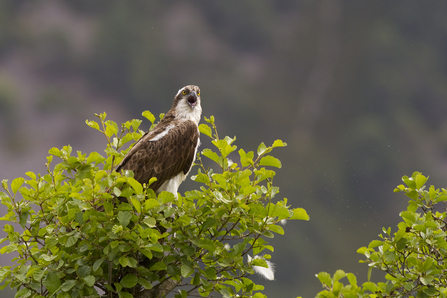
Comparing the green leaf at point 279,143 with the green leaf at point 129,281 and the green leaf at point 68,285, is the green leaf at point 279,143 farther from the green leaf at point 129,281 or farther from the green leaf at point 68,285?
the green leaf at point 68,285

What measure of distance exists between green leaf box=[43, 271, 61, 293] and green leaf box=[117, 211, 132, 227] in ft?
2.50

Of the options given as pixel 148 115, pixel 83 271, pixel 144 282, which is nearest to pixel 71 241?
pixel 83 271

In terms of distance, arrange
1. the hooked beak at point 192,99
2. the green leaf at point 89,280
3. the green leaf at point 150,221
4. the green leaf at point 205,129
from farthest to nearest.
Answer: the hooked beak at point 192,99 → the green leaf at point 205,129 → the green leaf at point 89,280 → the green leaf at point 150,221

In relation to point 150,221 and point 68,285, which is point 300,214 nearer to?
point 150,221

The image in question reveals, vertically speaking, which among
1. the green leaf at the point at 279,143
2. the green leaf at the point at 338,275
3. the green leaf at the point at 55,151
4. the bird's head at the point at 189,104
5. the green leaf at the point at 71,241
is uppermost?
the bird's head at the point at 189,104

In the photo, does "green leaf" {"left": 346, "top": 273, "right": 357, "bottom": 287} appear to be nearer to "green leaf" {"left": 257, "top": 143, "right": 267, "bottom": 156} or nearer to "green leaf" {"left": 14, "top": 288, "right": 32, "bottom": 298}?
"green leaf" {"left": 257, "top": 143, "right": 267, "bottom": 156}

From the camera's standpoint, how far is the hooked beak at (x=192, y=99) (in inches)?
187

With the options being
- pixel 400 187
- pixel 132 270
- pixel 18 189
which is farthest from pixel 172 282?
pixel 400 187

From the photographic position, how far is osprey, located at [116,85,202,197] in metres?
4.14

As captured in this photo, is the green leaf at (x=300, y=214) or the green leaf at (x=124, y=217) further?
the green leaf at (x=300, y=214)

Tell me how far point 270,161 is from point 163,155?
1499 millimetres

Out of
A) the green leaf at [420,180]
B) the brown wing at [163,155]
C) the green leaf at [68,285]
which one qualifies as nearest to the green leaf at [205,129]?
the brown wing at [163,155]

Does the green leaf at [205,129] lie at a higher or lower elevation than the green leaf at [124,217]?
higher

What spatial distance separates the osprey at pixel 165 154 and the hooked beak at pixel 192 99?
0.20 metres
